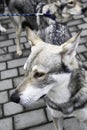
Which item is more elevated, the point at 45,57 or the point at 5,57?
the point at 45,57

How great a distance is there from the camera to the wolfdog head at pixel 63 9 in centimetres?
469

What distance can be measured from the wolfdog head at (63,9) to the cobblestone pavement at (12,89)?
30.7 inches

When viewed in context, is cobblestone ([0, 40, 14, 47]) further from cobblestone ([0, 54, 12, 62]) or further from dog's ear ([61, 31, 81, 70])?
dog's ear ([61, 31, 81, 70])

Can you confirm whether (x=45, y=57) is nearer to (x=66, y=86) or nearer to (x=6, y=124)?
(x=66, y=86)

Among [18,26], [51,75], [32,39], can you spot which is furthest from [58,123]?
[18,26]

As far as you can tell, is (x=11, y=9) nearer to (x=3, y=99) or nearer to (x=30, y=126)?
(x=3, y=99)

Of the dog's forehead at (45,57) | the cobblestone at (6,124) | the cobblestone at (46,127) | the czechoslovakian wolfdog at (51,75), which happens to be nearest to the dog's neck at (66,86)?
the czechoslovakian wolfdog at (51,75)

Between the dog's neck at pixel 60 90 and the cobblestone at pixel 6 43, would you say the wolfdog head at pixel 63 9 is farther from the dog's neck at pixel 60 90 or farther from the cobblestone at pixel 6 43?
the dog's neck at pixel 60 90

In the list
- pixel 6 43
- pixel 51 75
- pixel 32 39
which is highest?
pixel 32 39

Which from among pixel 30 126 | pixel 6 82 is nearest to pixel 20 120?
pixel 30 126

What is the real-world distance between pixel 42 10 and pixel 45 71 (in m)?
2.26

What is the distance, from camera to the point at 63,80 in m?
2.86

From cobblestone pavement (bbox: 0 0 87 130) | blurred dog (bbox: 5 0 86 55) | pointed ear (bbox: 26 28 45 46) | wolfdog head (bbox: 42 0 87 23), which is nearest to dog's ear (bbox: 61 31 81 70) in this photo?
pointed ear (bbox: 26 28 45 46)

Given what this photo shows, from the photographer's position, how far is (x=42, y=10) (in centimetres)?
478
